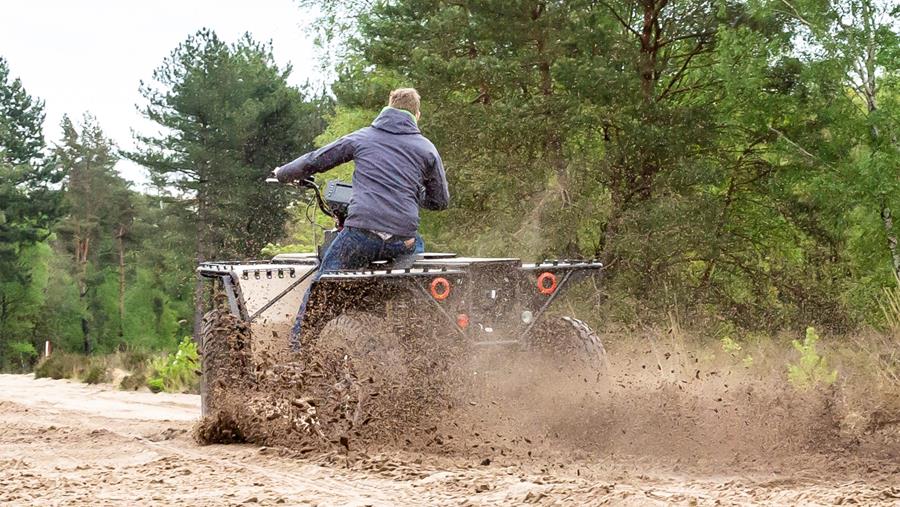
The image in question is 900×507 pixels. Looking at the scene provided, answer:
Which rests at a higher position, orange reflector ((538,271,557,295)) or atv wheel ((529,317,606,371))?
orange reflector ((538,271,557,295))

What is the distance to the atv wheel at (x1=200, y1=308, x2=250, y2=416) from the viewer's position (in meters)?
7.41

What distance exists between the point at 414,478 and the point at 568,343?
2.03m

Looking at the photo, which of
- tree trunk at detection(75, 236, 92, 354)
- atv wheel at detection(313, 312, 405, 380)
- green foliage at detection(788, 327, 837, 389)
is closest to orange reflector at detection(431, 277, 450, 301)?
atv wheel at detection(313, 312, 405, 380)

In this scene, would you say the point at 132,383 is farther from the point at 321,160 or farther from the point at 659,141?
the point at 659,141

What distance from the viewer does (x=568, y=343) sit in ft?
24.2

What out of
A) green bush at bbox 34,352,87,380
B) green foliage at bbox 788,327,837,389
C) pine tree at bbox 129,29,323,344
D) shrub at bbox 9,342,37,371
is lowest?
shrub at bbox 9,342,37,371

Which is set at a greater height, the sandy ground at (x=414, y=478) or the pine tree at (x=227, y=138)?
the pine tree at (x=227, y=138)

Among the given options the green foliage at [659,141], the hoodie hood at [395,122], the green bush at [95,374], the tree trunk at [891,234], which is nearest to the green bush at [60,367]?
the green bush at [95,374]

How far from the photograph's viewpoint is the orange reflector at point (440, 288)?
22.4 feet

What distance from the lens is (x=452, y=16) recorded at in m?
21.3

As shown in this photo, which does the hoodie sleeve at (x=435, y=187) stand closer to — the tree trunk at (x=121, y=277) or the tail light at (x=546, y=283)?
the tail light at (x=546, y=283)

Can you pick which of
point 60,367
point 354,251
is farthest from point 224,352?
point 60,367

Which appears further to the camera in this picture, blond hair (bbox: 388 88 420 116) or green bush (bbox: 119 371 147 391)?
green bush (bbox: 119 371 147 391)

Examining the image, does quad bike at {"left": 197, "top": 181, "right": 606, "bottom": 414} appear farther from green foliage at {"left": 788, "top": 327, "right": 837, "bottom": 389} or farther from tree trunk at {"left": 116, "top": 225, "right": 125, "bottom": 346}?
tree trunk at {"left": 116, "top": 225, "right": 125, "bottom": 346}
